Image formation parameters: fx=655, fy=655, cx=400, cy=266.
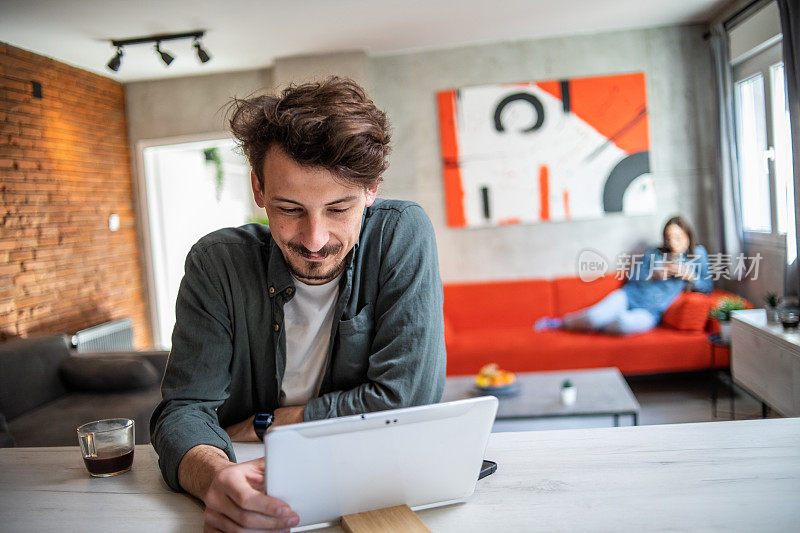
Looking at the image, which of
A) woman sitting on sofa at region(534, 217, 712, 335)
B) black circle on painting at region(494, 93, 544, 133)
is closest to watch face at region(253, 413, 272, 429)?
woman sitting on sofa at region(534, 217, 712, 335)

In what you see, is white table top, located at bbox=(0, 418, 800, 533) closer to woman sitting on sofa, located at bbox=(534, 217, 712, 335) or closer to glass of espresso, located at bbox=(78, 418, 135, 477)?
glass of espresso, located at bbox=(78, 418, 135, 477)

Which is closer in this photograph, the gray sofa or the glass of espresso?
the glass of espresso

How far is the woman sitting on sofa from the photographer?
473 cm

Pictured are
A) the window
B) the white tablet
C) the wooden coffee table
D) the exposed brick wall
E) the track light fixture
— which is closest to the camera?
the white tablet

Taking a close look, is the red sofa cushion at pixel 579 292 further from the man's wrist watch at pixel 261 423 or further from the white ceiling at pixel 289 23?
the man's wrist watch at pixel 261 423

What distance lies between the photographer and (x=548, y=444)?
1.24m

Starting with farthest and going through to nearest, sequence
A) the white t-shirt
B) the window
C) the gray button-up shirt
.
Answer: the window < the white t-shirt < the gray button-up shirt

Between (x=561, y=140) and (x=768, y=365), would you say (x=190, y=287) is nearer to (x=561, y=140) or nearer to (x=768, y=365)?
(x=768, y=365)

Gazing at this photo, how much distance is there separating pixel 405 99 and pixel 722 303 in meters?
2.91

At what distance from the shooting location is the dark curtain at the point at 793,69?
3686 mm

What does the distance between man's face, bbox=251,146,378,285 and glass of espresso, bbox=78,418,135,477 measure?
456 mm

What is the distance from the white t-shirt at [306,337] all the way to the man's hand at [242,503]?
41cm

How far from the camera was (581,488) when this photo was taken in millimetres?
1031

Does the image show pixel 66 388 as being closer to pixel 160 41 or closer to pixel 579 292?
pixel 160 41
